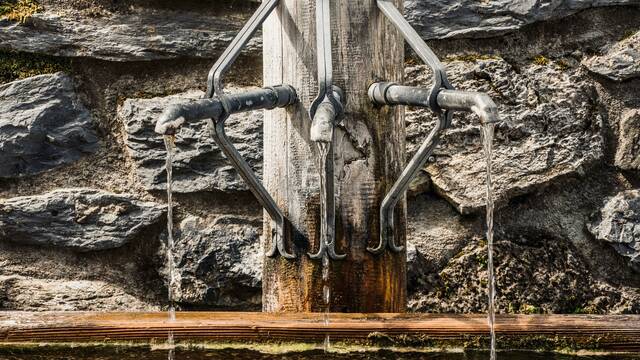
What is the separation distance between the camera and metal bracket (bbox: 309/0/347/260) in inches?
62.5

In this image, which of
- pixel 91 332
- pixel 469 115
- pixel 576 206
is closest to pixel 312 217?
pixel 91 332

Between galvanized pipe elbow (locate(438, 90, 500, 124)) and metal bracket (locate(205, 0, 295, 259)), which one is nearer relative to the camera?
galvanized pipe elbow (locate(438, 90, 500, 124))

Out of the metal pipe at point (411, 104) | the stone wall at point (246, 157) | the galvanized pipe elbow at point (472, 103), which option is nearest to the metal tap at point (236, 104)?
→ the metal pipe at point (411, 104)

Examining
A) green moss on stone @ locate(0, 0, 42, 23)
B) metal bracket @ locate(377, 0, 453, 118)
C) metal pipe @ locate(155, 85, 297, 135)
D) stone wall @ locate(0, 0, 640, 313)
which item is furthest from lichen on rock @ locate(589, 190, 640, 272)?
green moss on stone @ locate(0, 0, 42, 23)

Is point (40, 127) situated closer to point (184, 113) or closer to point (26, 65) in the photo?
point (26, 65)

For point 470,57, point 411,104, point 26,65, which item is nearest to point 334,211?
point 411,104

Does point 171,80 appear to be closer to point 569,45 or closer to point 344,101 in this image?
point 344,101

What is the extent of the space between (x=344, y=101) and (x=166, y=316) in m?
0.47

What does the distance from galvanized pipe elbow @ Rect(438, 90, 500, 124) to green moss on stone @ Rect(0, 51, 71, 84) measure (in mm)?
998

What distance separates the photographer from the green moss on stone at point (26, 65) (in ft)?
7.03

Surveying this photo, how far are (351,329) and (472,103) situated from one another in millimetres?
391

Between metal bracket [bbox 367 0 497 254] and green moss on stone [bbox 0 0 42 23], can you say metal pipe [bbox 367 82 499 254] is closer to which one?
metal bracket [bbox 367 0 497 254]

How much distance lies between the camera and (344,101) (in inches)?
65.2

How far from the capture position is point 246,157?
2.11 meters
